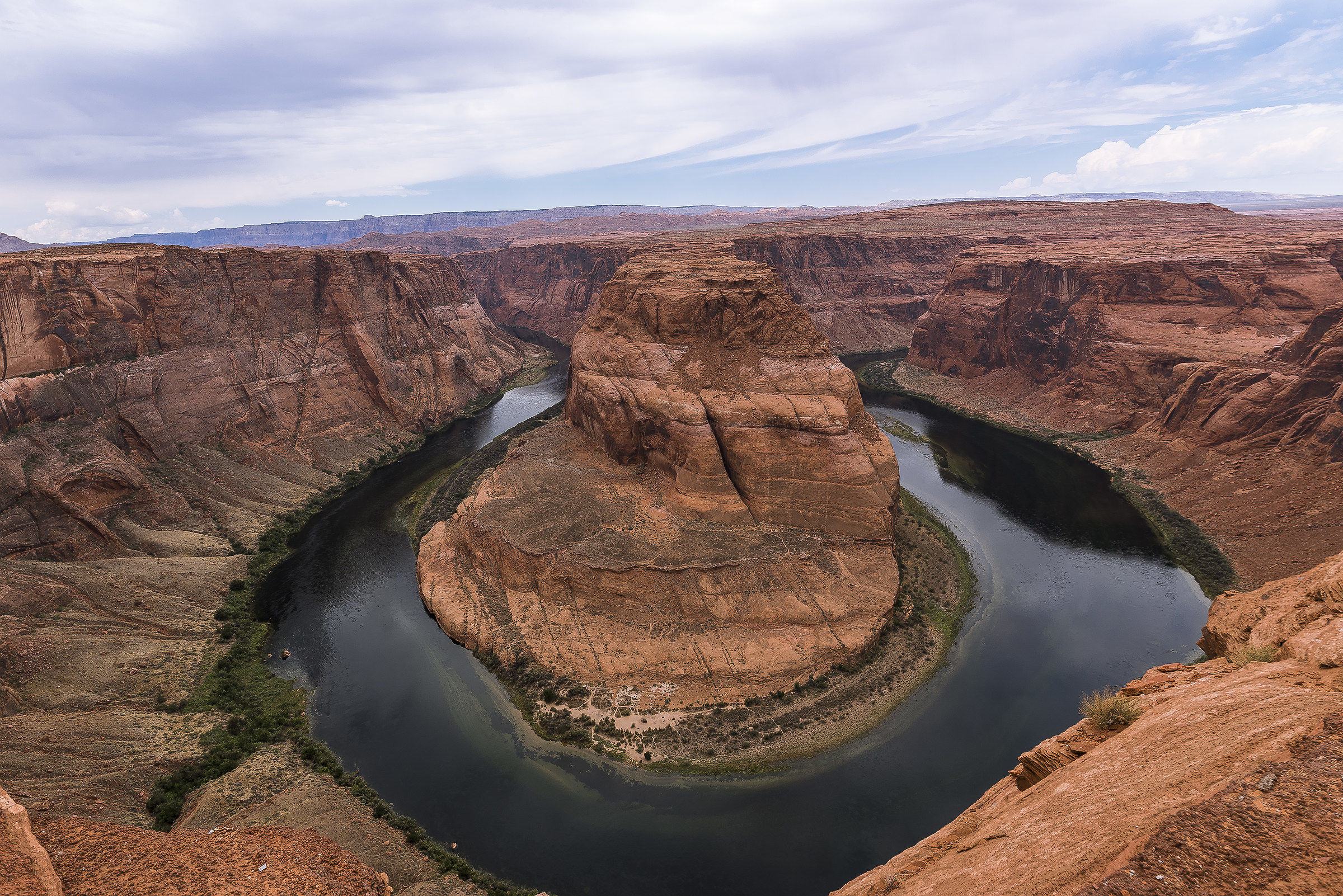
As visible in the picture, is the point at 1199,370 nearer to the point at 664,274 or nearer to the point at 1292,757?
the point at 664,274

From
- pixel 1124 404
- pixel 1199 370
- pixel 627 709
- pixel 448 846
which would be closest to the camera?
pixel 448 846

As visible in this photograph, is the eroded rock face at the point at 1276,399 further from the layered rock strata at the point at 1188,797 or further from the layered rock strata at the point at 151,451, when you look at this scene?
the layered rock strata at the point at 151,451

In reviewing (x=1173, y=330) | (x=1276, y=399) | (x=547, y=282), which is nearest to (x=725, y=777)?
(x=1276, y=399)

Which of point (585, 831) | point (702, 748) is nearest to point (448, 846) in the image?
point (585, 831)

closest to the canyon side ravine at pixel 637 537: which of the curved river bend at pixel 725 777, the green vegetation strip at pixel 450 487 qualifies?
the curved river bend at pixel 725 777

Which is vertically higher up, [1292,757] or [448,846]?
[1292,757]

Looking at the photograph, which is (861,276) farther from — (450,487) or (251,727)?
(251,727)
